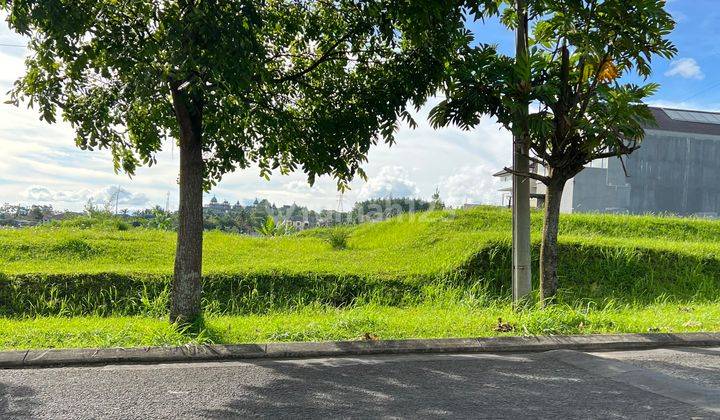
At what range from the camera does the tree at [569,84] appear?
199 inches

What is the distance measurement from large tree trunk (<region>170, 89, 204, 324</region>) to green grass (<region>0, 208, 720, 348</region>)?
265mm

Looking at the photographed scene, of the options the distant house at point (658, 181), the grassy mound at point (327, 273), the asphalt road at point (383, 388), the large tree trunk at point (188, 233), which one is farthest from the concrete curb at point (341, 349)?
the distant house at point (658, 181)

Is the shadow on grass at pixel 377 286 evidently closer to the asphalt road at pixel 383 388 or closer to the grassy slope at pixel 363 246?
the grassy slope at pixel 363 246

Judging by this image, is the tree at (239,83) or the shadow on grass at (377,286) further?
the shadow on grass at (377,286)

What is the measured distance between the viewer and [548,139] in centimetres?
584

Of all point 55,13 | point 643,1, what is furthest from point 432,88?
point 55,13

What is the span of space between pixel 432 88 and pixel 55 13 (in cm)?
348

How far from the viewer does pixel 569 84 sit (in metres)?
5.77

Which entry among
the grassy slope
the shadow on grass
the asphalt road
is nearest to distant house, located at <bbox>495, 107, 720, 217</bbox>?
the grassy slope

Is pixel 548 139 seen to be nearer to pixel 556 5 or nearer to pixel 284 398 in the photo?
pixel 556 5

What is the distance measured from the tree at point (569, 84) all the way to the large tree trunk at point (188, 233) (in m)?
2.55

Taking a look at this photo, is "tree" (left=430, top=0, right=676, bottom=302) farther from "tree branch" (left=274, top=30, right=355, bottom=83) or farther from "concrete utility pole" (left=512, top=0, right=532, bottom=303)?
"tree branch" (left=274, top=30, right=355, bottom=83)

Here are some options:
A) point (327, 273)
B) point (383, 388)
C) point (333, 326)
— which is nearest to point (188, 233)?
point (333, 326)

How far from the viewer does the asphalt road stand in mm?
3354
